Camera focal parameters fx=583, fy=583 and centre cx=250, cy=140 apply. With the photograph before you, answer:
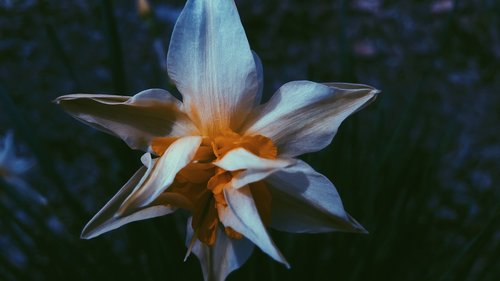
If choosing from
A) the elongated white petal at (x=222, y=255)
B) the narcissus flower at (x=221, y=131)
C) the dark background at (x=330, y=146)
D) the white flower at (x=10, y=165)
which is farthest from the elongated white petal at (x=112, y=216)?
the white flower at (x=10, y=165)

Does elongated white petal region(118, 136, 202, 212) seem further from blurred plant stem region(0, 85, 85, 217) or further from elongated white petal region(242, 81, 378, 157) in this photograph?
blurred plant stem region(0, 85, 85, 217)

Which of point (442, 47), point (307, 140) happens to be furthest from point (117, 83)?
point (442, 47)

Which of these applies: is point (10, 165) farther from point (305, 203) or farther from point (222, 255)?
point (305, 203)

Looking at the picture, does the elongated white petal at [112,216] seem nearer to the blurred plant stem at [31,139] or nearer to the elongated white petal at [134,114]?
the elongated white petal at [134,114]

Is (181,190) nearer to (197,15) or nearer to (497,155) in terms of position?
(197,15)

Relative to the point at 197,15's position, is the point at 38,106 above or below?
below

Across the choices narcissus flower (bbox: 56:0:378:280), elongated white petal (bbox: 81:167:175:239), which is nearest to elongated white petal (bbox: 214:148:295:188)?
narcissus flower (bbox: 56:0:378:280)

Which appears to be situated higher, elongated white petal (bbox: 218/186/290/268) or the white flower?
elongated white petal (bbox: 218/186/290/268)
